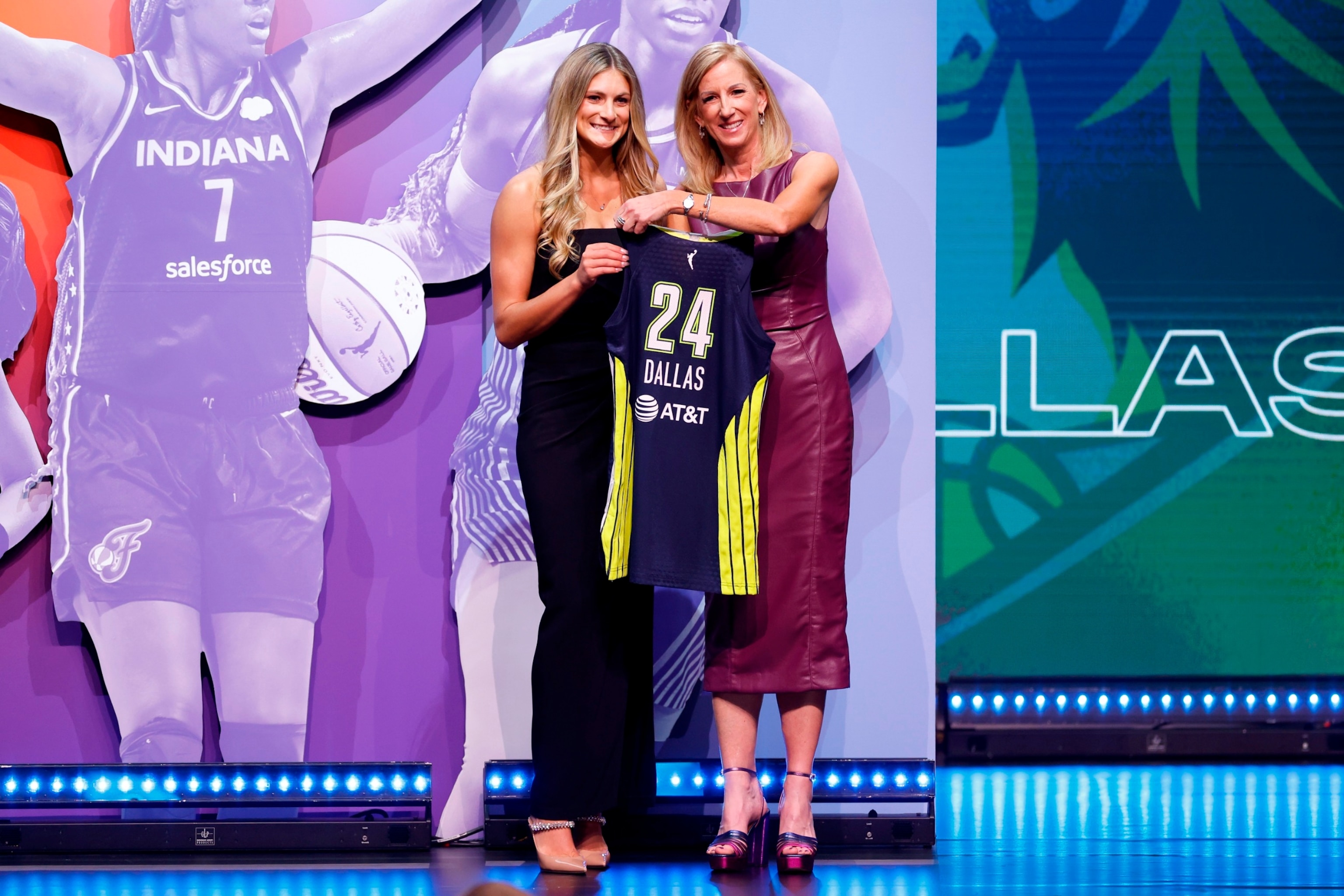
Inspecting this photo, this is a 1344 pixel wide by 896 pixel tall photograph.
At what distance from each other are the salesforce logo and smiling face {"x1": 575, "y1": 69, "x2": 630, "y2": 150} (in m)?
0.58

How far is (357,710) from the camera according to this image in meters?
3.32

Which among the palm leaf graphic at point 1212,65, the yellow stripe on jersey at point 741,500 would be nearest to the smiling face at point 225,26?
the yellow stripe on jersey at point 741,500

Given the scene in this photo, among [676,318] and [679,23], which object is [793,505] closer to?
[676,318]

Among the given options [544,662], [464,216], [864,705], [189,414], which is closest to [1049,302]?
[864,705]

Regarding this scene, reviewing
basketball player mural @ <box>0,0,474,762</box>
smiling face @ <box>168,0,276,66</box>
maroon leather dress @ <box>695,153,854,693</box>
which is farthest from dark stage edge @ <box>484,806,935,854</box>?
smiling face @ <box>168,0,276,66</box>

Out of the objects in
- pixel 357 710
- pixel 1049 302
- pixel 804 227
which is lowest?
pixel 357 710

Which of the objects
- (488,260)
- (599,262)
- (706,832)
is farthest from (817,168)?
(706,832)

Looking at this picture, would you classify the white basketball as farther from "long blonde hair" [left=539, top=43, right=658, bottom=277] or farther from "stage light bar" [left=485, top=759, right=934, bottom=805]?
"stage light bar" [left=485, top=759, right=934, bottom=805]

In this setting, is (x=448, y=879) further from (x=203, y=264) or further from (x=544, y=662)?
(x=203, y=264)

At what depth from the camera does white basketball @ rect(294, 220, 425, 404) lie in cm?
328

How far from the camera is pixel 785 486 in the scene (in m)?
2.82

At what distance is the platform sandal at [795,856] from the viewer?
2707 mm

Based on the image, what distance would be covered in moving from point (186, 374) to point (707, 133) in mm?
1496

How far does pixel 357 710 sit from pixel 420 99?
1643 millimetres
